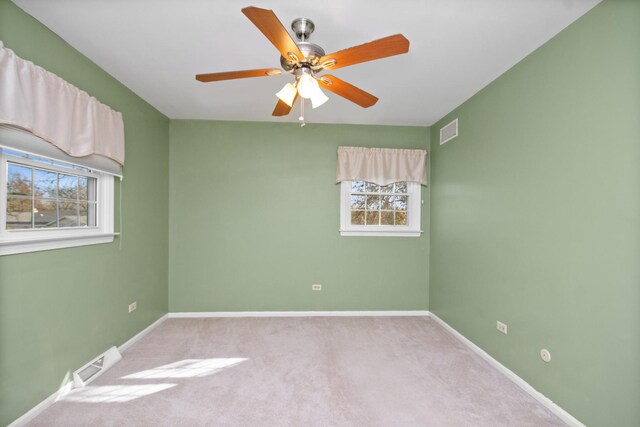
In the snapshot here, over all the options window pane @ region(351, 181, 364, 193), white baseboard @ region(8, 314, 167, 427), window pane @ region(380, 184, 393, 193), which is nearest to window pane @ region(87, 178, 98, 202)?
white baseboard @ region(8, 314, 167, 427)

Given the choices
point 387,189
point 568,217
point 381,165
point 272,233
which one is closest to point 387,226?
point 387,189

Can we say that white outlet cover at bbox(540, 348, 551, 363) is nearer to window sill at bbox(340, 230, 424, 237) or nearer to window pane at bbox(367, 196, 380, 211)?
window sill at bbox(340, 230, 424, 237)

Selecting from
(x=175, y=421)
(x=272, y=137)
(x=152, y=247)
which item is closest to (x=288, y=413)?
(x=175, y=421)

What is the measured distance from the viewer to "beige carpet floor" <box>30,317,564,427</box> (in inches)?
69.9

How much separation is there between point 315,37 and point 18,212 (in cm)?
226

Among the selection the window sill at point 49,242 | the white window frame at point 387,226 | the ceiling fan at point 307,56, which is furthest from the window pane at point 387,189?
the window sill at point 49,242

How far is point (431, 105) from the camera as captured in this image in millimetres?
3021

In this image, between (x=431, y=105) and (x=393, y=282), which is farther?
(x=393, y=282)

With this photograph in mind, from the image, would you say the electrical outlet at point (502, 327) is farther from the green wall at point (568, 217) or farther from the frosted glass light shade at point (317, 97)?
the frosted glass light shade at point (317, 97)

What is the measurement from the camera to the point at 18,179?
5.75ft

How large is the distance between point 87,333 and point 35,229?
919mm

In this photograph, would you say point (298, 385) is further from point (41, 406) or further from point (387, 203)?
point (387, 203)

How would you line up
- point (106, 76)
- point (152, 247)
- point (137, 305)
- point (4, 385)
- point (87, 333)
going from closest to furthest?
point (4, 385), point (87, 333), point (106, 76), point (137, 305), point (152, 247)

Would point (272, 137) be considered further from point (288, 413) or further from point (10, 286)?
point (288, 413)
